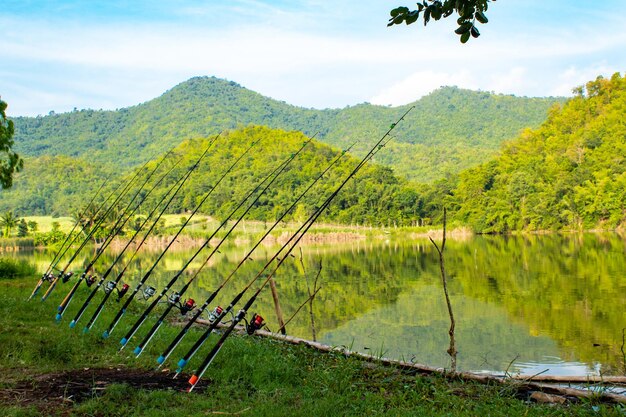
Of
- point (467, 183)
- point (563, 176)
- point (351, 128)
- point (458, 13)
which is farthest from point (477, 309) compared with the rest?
point (351, 128)

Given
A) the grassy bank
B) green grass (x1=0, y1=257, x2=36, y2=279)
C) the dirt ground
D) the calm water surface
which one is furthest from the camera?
green grass (x1=0, y1=257, x2=36, y2=279)

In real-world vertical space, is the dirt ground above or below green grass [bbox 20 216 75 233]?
above

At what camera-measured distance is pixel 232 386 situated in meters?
5.86

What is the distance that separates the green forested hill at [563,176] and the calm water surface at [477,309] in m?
40.2

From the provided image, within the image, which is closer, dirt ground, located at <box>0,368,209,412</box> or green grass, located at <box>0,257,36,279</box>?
dirt ground, located at <box>0,368,209,412</box>

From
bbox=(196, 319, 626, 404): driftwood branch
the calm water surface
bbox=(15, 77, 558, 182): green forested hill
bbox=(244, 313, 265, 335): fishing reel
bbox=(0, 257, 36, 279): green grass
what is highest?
bbox=(15, 77, 558, 182): green forested hill

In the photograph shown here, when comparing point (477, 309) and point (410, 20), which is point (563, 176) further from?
point (410, 20)

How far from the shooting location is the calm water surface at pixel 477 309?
12797mm

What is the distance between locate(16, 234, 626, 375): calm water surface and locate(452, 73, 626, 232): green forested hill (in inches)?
1583

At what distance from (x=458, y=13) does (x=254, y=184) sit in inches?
3547

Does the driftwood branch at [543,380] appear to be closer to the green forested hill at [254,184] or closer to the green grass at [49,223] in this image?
the green forested hill at [254,184]

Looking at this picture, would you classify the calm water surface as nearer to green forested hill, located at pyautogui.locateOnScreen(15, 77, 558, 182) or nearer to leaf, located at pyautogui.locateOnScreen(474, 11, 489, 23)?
leaf, located at pyautogui.locateOnScreen(474, 11, 489, 23)

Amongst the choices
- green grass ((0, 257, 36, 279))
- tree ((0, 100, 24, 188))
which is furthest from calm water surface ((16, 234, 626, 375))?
tree ((0, 100, 24, 188))

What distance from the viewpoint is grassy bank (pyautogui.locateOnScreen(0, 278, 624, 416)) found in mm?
5105
